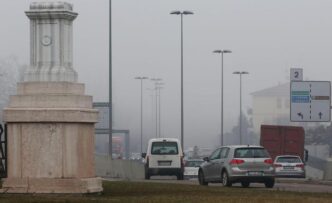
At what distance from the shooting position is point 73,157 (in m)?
20.7

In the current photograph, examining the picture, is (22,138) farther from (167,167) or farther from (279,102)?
(279,102)

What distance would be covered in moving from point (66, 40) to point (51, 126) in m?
1.93

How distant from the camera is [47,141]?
812 inches

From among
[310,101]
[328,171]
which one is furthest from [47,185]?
[310,101]

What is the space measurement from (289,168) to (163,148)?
11010 millimetres

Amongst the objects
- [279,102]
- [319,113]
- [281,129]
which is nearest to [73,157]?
[319,113]

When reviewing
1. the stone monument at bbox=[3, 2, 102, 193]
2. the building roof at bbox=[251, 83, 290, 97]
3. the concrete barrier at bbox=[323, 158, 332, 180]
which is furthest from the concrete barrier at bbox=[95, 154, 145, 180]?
the building roof at bbox=[251, 83, 290, 97]

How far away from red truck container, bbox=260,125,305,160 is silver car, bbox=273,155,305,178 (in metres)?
4.45

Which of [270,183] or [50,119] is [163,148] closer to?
[270,183]

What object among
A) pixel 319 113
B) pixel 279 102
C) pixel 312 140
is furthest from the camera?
pixel 279 102

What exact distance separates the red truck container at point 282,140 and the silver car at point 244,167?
24558mm

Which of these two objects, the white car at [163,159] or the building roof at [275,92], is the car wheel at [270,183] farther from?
the building roof at [275,92]

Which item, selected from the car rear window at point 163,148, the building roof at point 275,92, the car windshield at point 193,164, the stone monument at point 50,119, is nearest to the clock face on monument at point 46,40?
the stone monument at point 50,119

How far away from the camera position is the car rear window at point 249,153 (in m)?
34.5
